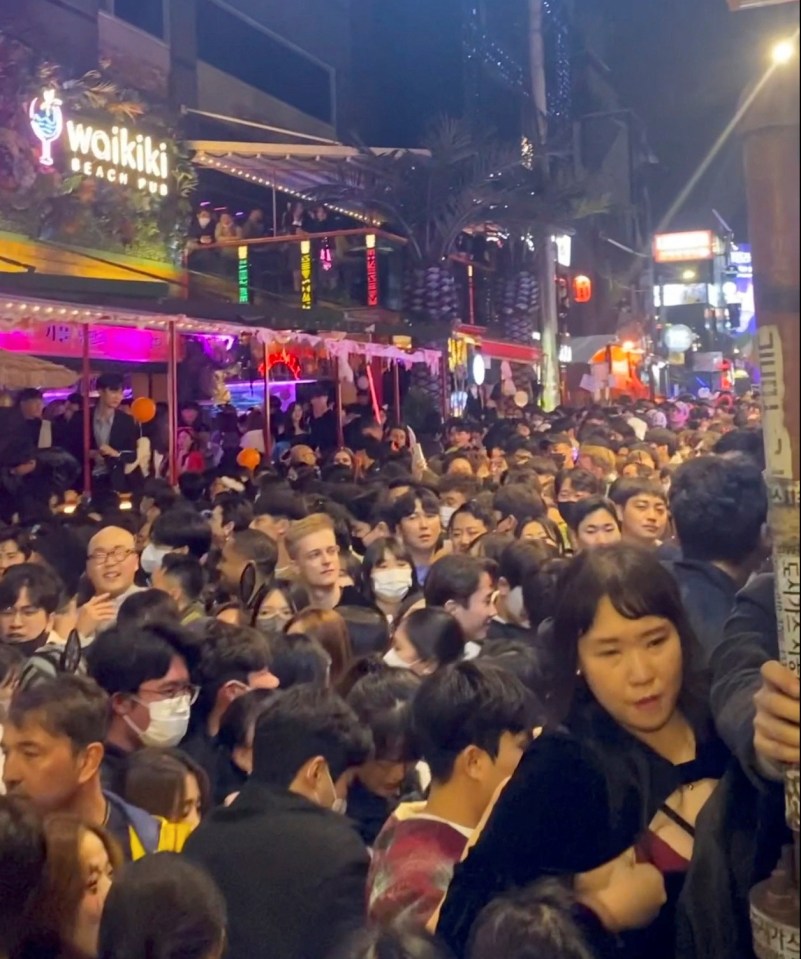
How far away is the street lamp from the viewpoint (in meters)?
1.13

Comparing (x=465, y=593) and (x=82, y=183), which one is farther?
(x=82, y=183)

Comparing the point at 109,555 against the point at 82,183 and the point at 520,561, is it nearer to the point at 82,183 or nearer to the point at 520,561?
the point at 520,561

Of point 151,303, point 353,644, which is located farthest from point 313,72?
point 353,644

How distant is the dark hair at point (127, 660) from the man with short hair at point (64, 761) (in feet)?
2.23

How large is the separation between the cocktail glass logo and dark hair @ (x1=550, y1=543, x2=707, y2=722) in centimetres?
1246

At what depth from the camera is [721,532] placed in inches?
145

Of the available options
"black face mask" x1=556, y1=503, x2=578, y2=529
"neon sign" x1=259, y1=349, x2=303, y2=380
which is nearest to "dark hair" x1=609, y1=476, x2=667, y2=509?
"black face mask" x1=556, y1=503, x2=578, y2=529

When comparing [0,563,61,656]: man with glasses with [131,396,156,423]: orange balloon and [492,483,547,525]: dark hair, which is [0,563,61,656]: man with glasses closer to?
[492,483,547,525]: dark hair

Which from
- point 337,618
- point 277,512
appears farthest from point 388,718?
point 277,512

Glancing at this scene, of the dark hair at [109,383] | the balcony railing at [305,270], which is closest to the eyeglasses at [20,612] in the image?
the dark hair at [109,383]

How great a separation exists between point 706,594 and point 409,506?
390cm

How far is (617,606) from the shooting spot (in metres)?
2.26

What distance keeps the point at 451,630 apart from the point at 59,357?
35.3ft

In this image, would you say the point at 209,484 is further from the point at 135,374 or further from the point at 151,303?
the point at 135,374
